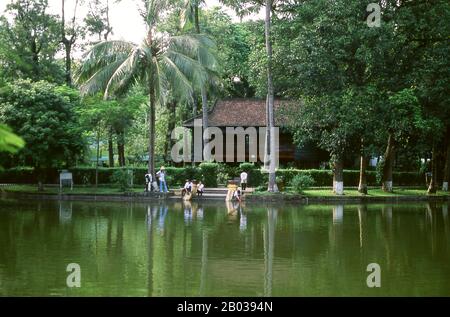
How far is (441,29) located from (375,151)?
22.1 feet

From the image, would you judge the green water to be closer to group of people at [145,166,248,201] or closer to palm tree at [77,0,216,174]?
group of people at [145,166,248,201]

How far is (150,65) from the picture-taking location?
2828 centimetres

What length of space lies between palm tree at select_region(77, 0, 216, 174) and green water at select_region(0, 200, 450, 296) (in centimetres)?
763

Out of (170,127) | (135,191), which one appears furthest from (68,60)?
(135,191)

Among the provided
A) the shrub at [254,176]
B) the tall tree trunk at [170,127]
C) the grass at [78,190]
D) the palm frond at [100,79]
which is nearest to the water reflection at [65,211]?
the grass at [78,190]

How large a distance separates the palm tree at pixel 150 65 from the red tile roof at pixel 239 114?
11033 mm

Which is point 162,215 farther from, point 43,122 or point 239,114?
point 239,114

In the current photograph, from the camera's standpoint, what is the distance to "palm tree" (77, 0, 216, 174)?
27.4 metres

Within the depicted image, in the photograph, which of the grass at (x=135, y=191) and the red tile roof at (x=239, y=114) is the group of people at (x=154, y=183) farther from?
the red tile roof at (x=239, y=114)

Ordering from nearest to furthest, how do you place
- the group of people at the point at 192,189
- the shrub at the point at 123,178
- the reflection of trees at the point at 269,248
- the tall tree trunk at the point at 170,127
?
1. the reflection of trees at the point at 269,248
2. the group of people at the point at 192,189
3. the shrub at the point at 123,178
4. the tall tree trunk at the point at 170,127

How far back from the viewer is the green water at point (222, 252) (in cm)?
945

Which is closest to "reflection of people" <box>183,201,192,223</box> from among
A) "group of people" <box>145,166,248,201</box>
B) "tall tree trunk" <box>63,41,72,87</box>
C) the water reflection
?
"group of people" <box>145,166,248,201</box>

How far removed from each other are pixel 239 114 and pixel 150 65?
1332 centimetres
